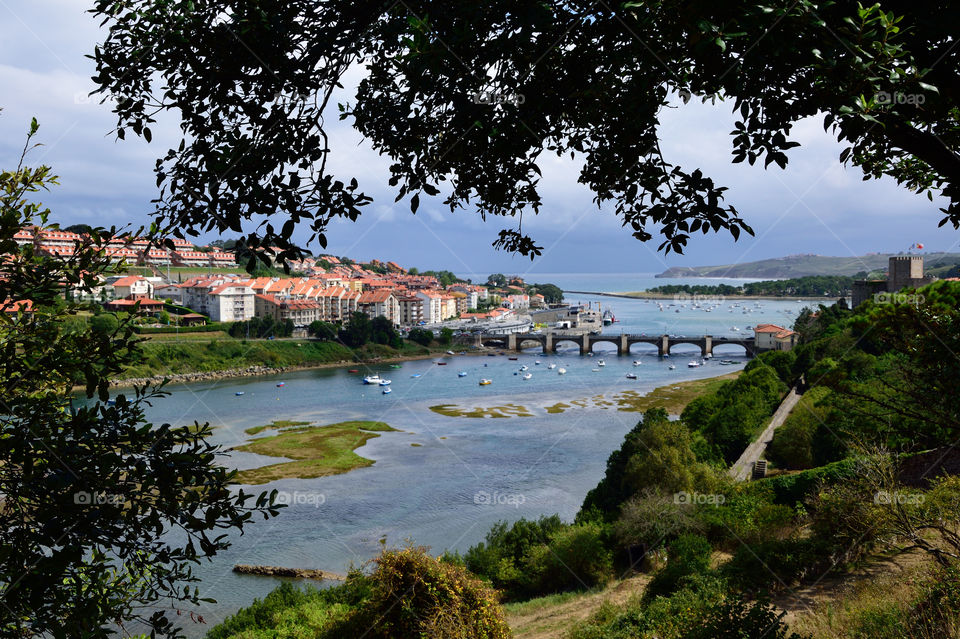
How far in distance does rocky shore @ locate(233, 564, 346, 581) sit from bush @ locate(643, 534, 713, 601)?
7260 millimetres

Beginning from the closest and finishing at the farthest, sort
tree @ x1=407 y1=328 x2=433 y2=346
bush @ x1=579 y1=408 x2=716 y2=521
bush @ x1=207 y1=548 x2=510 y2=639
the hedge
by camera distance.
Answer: bush @ x1=207 y1=548 x2=510 y2=639
bush @ x1=579 y1=408 x2=716 y2=521
the hedge
tree @ x1=407 y1=328 x2=433 y2=346

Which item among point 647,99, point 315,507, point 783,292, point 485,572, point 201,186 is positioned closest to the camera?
point 201,186

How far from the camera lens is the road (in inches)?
639

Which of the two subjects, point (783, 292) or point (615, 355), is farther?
point (783, 292)

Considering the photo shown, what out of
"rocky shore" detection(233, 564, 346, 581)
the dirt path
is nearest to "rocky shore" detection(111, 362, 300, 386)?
"rocky shore" detection(233, 564, 346, 581)

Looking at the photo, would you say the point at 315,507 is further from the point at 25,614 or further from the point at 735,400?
the point at 25,614

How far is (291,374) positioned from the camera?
44375mm

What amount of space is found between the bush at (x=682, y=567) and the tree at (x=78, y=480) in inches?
304

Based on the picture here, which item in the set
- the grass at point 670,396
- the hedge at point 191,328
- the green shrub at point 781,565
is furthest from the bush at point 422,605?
the hedge at point 191,328

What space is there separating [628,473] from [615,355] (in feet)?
139

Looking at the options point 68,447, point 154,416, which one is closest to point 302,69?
point 68,447

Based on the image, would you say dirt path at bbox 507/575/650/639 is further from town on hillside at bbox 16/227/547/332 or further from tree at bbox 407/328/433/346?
tree at bbox 407/328/433/346

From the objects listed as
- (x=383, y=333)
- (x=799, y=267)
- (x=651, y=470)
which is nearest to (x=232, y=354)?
(x=383, y=333)

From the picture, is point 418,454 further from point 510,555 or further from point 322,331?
point 322,331
